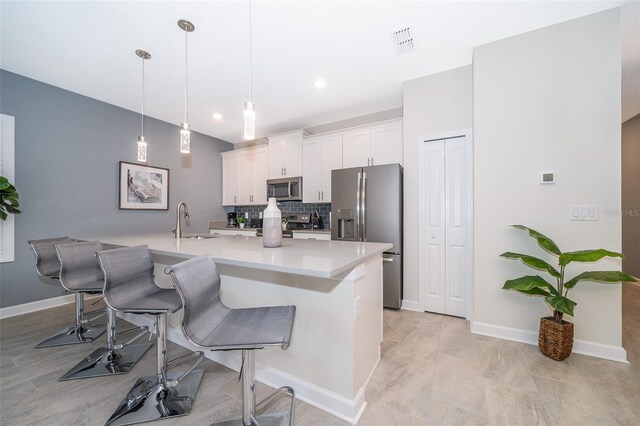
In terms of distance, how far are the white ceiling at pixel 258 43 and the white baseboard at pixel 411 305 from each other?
2742 millimetres

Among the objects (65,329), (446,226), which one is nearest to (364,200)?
(446,226)

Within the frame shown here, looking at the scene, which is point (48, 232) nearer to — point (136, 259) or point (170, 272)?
point (136, 259)

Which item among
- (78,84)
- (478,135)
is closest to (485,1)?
(478,135)

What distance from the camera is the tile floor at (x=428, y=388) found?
1.46 metres

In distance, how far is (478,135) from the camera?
2529 millimetres

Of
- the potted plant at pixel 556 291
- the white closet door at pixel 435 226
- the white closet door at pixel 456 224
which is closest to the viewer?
the potted plant at pixel 556 291

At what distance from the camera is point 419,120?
3.08 metres

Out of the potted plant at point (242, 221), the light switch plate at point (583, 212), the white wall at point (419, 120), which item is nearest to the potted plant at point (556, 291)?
the light switch plate at point (583, 212)

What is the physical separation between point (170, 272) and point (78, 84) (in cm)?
376

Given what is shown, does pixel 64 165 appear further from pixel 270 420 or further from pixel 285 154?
pixel 270 420

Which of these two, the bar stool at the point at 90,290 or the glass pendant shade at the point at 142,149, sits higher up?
the glass pendant shade at the point at 142,149

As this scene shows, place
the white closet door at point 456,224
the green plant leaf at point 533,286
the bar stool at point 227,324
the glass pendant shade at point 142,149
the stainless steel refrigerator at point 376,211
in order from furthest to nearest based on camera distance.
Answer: the stainless steel refrigerator at point 376,211 → the white closet door at point 456,224 → the glass pendant shade at point 142,149 → the green plant leaf at point 533,286 → the bar stool at point 227,324

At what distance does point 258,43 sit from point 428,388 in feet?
10.6

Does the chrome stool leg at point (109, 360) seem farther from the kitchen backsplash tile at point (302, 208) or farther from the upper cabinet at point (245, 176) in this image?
the upper cabinet at point (245, 176)
